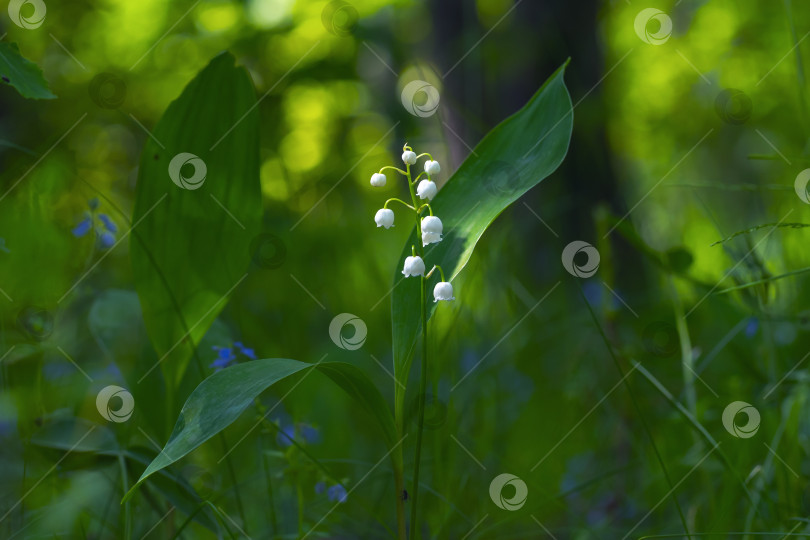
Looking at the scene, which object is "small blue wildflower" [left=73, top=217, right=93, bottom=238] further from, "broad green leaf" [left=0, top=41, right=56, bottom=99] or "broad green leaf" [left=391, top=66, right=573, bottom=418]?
"broad green leaf" [left=391, top=66, right=573, bottom=418]

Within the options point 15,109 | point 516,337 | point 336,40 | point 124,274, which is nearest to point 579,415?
point 516,337

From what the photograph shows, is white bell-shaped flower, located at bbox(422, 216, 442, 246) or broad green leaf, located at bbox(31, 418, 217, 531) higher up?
white bell-shaped flower, located at bbox(422, 216, 442, 246)

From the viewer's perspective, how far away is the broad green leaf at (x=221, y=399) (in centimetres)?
58

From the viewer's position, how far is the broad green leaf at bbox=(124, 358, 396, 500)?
0.58m

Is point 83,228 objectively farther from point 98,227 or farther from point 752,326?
point 752,326

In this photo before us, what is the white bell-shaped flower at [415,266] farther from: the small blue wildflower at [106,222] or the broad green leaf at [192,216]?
the small blue wildflower at [106,222]

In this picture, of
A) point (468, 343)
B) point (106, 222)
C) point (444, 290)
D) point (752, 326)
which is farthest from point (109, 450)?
point (752, 326)

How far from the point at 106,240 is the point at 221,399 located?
655 mm

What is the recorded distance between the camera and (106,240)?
114cm

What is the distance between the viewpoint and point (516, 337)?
1.60m

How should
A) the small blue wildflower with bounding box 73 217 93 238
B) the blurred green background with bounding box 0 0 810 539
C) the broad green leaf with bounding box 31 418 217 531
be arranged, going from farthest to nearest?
1. the small blue wildflower with bounding box 73 217 93 238
2. the blurred green background with bounding box 0 0 810 539
3. the broad green leaf with bounding box 31 418 217 531

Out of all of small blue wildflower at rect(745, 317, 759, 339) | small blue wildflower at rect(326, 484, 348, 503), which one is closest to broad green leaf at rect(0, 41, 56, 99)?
small blue wildflower at rect(326, 484, 348, 503)

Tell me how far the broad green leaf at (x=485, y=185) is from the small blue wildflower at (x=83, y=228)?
0.58 meters

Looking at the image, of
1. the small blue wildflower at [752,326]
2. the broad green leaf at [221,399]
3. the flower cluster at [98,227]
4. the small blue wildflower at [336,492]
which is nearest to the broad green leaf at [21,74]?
the flower cluster at [98,227]
